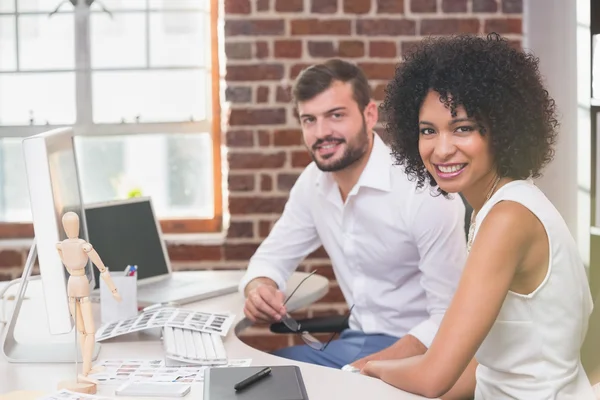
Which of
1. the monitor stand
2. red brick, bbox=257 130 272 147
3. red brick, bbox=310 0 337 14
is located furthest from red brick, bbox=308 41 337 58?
the monitor stand

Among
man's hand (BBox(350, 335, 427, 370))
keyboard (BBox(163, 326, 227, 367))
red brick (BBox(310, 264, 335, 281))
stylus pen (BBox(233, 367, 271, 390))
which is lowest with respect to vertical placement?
man's hand (BBox(350, 335, 427, 370))

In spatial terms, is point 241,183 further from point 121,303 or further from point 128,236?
point 121,303

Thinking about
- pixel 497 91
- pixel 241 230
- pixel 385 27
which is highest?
pixel 385 27

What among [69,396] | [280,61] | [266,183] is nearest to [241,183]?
[266,183]

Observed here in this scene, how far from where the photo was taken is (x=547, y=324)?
141 cm

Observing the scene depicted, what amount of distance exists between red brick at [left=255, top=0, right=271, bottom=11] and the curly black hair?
156 cm

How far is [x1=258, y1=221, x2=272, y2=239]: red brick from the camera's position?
3.14 metres

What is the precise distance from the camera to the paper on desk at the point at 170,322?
181cm

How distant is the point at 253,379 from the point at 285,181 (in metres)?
1.77

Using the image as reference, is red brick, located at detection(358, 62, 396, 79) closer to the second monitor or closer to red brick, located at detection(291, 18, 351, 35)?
red brick, located at detection(291, 18, 351, 35)

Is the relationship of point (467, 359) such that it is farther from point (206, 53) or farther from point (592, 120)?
point (206, 53)

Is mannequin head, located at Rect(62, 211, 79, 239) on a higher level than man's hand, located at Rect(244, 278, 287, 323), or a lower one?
higher

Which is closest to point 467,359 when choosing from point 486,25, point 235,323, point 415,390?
point 415,390

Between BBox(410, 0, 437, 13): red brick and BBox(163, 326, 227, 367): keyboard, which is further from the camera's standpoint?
BBox(410, 0, 437, 13): red brick
